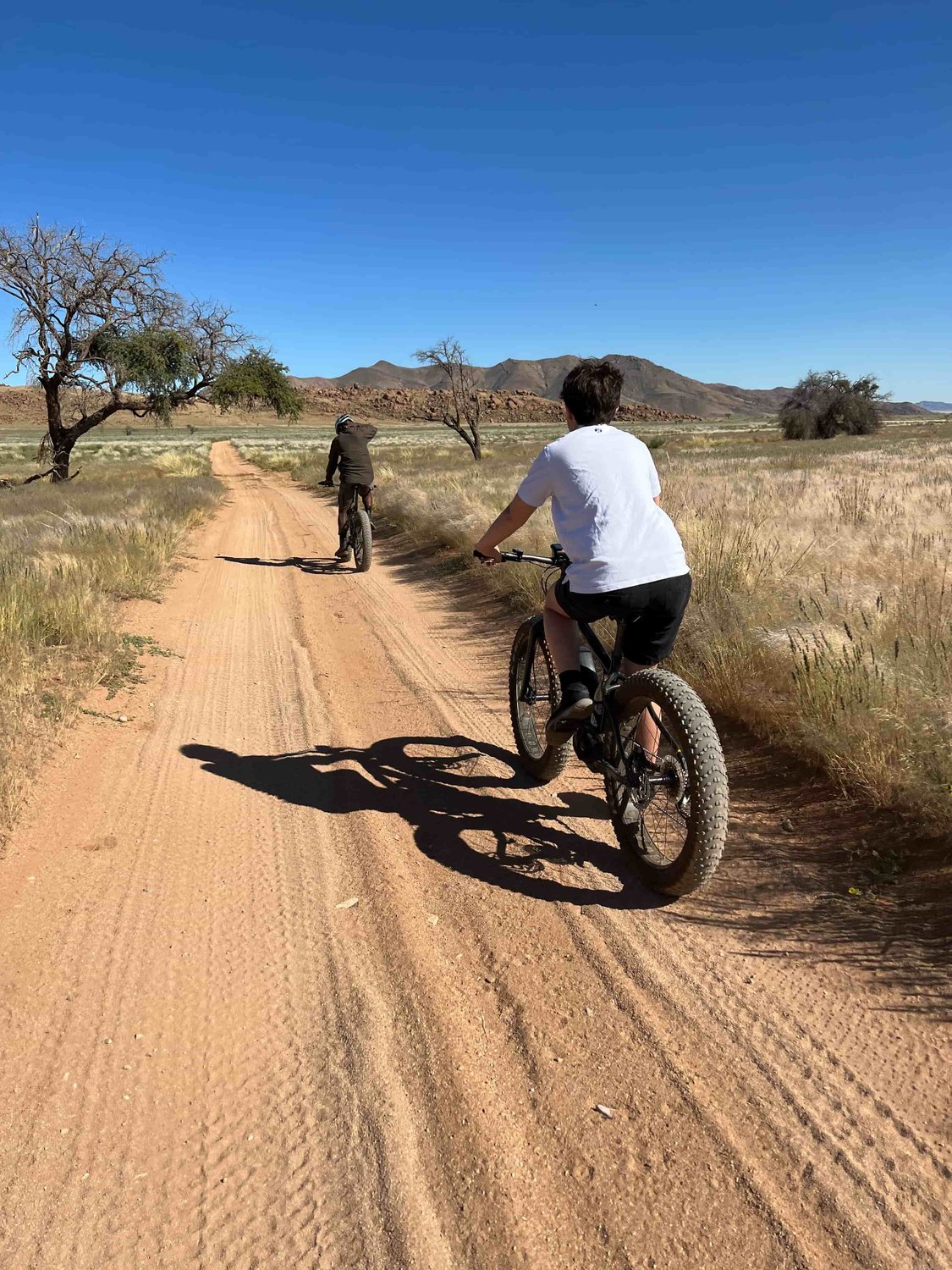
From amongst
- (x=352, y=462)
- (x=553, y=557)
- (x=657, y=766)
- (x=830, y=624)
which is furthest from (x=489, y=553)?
(x=352, y=462)

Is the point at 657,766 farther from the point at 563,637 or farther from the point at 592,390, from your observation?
the point at 592,390

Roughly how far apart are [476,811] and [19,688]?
9.74 feet

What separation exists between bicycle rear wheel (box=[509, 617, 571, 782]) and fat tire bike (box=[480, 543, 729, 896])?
2cm

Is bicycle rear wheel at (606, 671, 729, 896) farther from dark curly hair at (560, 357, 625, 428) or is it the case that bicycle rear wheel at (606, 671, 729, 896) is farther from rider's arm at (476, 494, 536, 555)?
dark curly hair at (560, 357, 625, 428)

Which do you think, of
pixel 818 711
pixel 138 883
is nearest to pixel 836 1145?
pixel 818 711

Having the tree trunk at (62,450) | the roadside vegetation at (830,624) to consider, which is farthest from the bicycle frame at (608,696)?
the tree trunk at (62,450)

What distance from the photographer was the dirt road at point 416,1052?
5.72 ft

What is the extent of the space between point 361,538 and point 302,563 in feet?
3.89

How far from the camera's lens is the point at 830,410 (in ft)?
201

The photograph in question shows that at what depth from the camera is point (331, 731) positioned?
4832mm

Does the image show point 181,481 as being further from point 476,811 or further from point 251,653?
point 476,811

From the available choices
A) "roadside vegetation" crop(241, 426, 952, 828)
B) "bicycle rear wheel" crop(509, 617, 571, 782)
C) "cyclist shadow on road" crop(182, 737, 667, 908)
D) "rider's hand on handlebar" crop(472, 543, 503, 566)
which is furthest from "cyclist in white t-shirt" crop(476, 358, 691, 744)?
"roadside vegetation" crop(241, 426, 952, 828)

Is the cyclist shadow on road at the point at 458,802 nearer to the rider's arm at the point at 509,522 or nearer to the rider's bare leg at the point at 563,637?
the rider's bare leg at the point at 563,637

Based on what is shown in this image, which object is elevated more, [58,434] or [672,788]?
[58,434]
